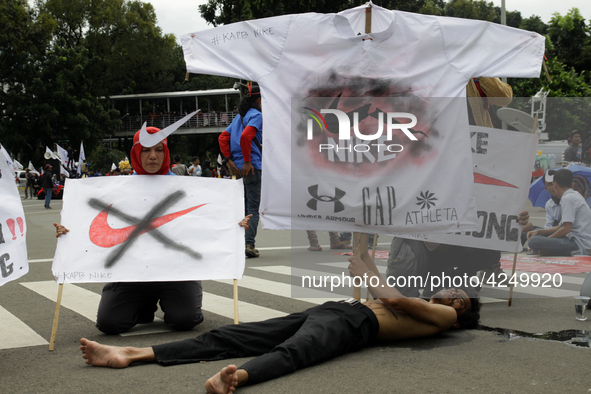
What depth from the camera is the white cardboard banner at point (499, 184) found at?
16.7 feet

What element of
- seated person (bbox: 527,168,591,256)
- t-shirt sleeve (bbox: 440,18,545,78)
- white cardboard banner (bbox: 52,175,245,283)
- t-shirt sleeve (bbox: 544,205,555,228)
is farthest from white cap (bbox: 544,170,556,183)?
white cardboard banner (bbox: 52,175,245,283)

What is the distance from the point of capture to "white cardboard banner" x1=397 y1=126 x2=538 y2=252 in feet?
16.7

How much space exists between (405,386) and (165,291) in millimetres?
2198

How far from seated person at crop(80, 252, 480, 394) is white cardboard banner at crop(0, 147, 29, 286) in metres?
0.84

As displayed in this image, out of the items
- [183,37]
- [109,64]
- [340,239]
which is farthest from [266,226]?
[109,64]

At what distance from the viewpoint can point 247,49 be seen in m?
4.60

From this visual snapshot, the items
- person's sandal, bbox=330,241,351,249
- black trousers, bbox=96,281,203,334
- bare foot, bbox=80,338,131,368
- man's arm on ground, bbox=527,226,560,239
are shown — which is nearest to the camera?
bare foot, bbox=80,338,131,368

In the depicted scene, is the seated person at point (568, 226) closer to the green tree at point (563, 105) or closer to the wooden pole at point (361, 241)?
the green tree at point (563, 105)

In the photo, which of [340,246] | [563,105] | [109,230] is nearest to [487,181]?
[109,230]

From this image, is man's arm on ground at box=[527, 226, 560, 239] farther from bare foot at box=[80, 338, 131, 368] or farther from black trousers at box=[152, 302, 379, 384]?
bare foot at box=[80, 338, 131, 368]

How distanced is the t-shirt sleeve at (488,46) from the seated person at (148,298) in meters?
2.09

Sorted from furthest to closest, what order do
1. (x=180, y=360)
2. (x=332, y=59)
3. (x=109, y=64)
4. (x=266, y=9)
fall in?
(x=109, y=64), (x=266, y=9), (x=332, y=59), (x=180, y=360)

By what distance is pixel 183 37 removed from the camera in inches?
185

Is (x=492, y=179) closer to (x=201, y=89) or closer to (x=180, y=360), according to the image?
(x=180, y=360)
